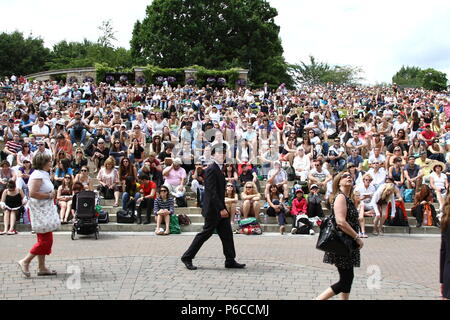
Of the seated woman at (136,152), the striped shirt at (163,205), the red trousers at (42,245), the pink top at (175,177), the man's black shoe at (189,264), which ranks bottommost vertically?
the man's black shoe at (189,264)

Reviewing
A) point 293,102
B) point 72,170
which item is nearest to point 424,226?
point 72,170

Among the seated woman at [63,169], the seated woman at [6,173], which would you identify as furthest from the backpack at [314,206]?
the seated woman at [6,173]

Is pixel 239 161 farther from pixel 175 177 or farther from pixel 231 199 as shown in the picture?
pixel 231 199

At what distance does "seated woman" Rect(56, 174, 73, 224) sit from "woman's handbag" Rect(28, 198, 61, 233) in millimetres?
5453

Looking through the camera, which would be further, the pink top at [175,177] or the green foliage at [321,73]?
the green foliage at [321,73]

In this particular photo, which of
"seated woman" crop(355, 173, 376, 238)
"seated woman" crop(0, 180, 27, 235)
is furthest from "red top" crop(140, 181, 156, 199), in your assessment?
"seated woman" crop(355, 173, 376, 238)

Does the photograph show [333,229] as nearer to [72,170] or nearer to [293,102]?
[72,170]

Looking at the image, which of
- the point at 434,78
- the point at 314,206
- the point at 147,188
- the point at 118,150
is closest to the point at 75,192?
the point at 147,188

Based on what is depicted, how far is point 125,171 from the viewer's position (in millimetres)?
13906

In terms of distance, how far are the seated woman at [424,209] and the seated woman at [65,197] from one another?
8553 millimetres

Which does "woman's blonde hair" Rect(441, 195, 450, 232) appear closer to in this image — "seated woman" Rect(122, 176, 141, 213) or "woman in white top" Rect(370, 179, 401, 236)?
"woman in white top" Rect(370, 179, 401, 236)

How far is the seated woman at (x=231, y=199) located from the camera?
41.8 feet

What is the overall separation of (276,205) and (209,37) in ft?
168

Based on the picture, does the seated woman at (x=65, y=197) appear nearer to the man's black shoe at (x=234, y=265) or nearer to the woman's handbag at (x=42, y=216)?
the woman's handbag at (x=42, y=216)
